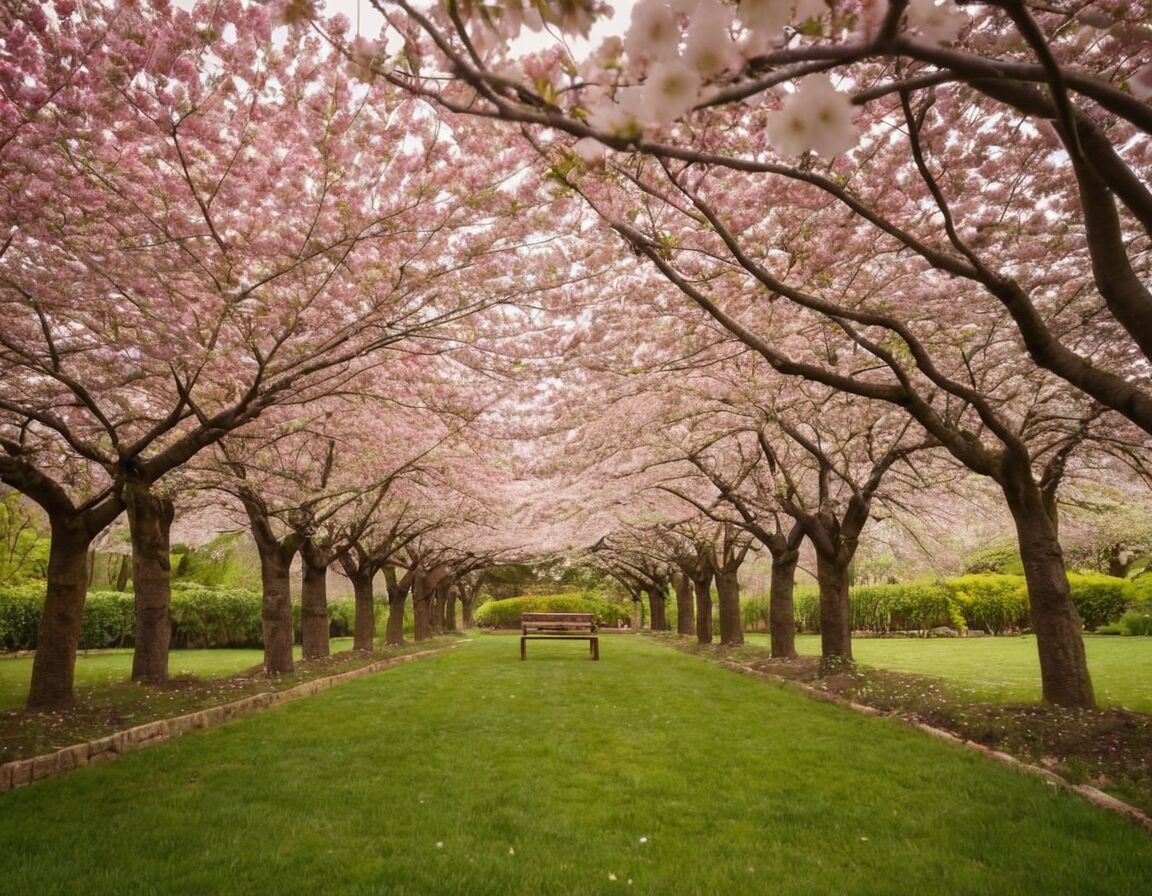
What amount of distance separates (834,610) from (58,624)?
11553 mm

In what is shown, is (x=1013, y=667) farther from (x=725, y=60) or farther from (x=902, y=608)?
(x=902, y=608)

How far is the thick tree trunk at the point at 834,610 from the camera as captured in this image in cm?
1187

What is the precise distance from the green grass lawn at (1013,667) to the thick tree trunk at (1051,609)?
93cm

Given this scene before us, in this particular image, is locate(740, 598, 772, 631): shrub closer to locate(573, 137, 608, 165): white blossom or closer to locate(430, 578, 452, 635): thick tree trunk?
locate(430, 578, 452, 635): thick tree trunk

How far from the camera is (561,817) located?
15.0 ft

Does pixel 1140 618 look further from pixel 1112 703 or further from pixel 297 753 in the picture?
pixel 297 753

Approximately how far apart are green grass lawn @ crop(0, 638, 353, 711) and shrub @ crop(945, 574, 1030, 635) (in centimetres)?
2802

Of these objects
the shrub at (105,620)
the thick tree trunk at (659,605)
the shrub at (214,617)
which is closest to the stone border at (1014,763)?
the shrub at (214,617)

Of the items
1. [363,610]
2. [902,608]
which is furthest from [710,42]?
[902,608]

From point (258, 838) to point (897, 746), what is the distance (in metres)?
5.73

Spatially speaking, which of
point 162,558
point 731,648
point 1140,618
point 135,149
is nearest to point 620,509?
point 731,648

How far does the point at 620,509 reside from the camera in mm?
19094

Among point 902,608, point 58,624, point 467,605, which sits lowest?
point 467,605

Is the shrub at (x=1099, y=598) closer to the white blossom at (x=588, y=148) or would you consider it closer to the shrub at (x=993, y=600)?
the shrub at (x=993, y=600)
